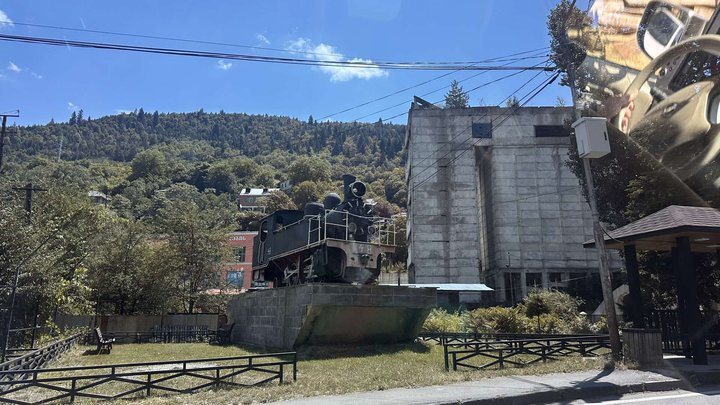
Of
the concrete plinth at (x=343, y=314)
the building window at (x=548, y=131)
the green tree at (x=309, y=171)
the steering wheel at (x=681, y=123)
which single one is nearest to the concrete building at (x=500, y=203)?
the building window at (x=548, y=131)

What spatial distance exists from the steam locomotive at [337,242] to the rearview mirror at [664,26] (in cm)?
1415

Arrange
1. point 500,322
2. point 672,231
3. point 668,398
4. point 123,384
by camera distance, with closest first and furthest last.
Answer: point 668,398 < point 123,384 < point 672,231 < point 500,322

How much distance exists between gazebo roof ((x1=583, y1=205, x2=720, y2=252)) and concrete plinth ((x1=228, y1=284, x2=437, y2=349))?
6209mm

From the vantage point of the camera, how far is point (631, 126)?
22.8 m

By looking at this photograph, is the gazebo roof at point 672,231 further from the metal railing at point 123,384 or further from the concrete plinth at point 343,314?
the metal railing at point 123,384

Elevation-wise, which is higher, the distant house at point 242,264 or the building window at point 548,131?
the building window at point 548,131

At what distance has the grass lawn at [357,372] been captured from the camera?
8.63 metres

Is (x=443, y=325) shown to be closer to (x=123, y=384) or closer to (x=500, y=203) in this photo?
(x=123, y=384)

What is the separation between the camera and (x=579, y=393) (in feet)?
28.1

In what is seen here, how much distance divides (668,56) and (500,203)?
2878 cm

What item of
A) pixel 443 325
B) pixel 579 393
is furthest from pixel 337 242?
pixel 443 325

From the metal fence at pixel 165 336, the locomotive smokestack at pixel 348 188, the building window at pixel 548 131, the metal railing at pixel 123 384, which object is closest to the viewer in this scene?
the metal railing at pixel 123 384

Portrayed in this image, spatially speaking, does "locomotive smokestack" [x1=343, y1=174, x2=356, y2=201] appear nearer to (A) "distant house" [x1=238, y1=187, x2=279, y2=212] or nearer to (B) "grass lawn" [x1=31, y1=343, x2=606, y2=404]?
(B) "grass lawn" [x1=31, y1=343, x2=606, y2=404]

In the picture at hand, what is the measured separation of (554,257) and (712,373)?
38293mm
